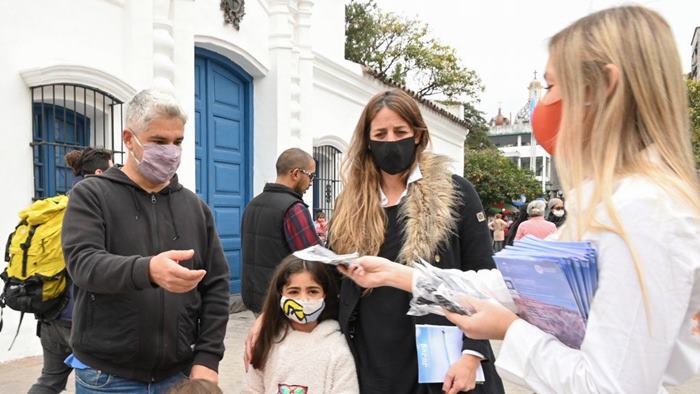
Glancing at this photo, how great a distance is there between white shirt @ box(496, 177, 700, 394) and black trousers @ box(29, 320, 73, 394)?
3.12 meters

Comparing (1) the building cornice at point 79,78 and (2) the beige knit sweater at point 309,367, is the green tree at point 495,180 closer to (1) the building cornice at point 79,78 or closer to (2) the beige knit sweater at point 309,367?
(1) the building cornice at point 79,78

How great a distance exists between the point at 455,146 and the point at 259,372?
16.0m

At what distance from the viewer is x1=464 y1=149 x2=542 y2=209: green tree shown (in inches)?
1272

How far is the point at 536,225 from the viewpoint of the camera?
26.8 feet

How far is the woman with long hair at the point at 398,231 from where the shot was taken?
220 centimetres

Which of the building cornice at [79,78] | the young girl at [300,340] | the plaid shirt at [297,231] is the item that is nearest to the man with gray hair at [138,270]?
the young girl at [300,340]

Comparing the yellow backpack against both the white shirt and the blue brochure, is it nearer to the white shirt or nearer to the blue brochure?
the blue brochure

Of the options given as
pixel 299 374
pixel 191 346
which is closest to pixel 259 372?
pixel 299 374

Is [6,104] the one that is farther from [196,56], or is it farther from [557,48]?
[557,48]

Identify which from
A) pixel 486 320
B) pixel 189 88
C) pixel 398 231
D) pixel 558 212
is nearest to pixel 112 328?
pixel 398 231

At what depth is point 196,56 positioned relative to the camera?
7250 millimetres

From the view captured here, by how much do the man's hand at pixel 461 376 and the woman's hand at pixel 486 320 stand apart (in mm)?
753

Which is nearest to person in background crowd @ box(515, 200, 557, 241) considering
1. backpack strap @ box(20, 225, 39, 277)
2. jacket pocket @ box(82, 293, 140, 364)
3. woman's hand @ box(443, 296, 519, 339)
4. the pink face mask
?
backpack strap @ box(20, 225, 39, 277)

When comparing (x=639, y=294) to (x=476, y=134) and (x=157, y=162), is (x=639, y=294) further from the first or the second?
(x=476, y=134)
